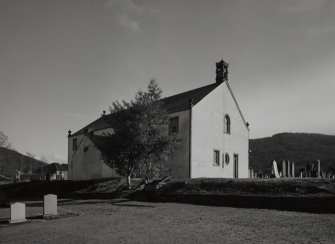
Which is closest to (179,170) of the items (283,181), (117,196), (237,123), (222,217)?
(117,196)

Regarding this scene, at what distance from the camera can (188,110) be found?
30406mm

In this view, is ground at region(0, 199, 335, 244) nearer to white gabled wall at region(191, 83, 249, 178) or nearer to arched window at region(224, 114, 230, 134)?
white gabled wall at region(191, 83, 249, 178)

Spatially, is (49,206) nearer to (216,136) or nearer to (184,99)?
(216,136)

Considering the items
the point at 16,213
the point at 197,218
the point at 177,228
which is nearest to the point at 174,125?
the point at 197,218

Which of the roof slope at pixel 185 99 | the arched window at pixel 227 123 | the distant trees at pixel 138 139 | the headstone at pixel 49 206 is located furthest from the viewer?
the arched window at pixel 227 123

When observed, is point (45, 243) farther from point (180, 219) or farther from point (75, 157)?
point (75, 157)

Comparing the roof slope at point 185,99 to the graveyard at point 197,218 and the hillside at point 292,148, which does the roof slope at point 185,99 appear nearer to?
the graveyard at point 197,218

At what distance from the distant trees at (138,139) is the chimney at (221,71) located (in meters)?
10.3

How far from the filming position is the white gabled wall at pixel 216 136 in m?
30.7

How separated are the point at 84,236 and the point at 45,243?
52.0 inches

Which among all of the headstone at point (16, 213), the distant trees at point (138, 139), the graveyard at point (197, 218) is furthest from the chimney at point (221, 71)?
the headstone at point (16, 213)

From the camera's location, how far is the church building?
3031 cm

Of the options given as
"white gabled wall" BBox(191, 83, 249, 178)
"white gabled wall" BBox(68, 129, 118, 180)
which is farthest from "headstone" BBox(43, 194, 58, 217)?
"white gabled wall" BBox(68, 129, 118, 180)

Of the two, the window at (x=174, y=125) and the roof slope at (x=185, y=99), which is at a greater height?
the roof slope at (x=185, y=99)
